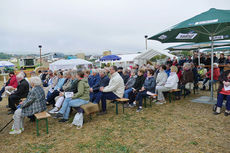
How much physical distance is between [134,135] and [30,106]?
2743 mm

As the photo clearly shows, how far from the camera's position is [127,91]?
19.4ft

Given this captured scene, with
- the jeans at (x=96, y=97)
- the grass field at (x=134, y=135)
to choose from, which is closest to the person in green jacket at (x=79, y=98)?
the grass field at (x=134, y=135)

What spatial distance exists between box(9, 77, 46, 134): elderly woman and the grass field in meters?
0.27

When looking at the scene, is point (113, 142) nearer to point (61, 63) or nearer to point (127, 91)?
point (127, 91)

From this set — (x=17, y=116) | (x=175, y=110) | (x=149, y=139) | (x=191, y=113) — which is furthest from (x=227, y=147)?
(x=17, y=116)

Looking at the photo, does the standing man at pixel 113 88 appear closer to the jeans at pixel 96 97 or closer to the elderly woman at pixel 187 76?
the jeans at pixel 96 97

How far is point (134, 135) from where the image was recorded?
3.55 metres

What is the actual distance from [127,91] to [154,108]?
1195 millimetres

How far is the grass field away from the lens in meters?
3.03

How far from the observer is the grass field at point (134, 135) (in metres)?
3.03

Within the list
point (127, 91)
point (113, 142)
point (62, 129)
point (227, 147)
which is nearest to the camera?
point (227, 147)

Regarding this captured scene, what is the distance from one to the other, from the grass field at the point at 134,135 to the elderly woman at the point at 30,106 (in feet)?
0.89

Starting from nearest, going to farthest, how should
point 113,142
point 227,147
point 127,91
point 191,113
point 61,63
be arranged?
1. point 227,147
2. point 113,142
3. point 191,113
4. point 127,91
5. point 61,63

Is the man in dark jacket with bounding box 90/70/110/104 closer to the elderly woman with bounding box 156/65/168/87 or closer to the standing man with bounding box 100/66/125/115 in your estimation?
the standing man with bounding box 100/66/125/115
